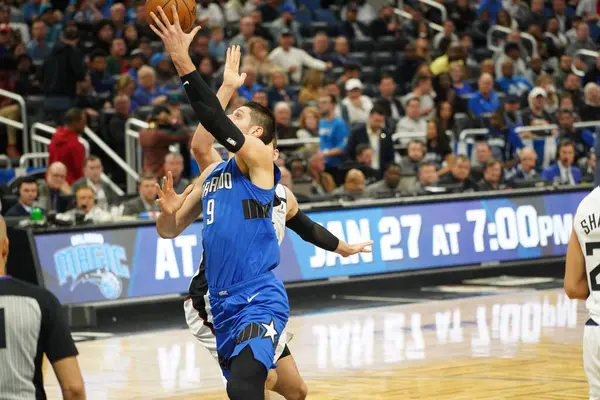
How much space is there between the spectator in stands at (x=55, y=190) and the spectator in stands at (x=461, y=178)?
5337 millimetres

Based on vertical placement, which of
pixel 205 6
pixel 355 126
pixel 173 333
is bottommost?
pixel 173 333

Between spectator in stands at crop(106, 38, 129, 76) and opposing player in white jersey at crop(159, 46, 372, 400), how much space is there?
1240cm

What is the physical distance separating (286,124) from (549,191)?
387 centimetres

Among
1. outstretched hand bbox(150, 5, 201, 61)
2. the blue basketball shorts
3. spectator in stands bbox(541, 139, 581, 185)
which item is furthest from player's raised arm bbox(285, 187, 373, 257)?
spectator in stands bbox(541, 139, 581, 185)

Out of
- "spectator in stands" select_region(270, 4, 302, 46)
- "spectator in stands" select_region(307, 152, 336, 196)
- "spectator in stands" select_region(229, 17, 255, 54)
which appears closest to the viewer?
"spectator in stands" select_region(307, 152, 336, 196)

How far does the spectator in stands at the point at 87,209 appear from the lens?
14383mm

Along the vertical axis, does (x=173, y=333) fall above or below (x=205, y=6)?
below

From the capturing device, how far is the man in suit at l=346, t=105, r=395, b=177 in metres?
18.6

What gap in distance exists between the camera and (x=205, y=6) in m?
22.3

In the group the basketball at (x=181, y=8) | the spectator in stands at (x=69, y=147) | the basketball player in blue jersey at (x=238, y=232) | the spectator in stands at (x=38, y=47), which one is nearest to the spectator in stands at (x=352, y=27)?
the spectator in stands at (x=38, y=47)

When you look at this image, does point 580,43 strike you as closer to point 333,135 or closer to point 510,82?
point 510,82

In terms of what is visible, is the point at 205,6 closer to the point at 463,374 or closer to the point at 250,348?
the point at 463,374

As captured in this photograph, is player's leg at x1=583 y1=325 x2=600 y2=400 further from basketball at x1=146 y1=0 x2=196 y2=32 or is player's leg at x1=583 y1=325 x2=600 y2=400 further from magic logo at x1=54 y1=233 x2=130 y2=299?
magic logo at x1=54 y1=233 x2=130 y2=299

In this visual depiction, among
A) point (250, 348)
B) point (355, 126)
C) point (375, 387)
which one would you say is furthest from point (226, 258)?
point (355, 126)
